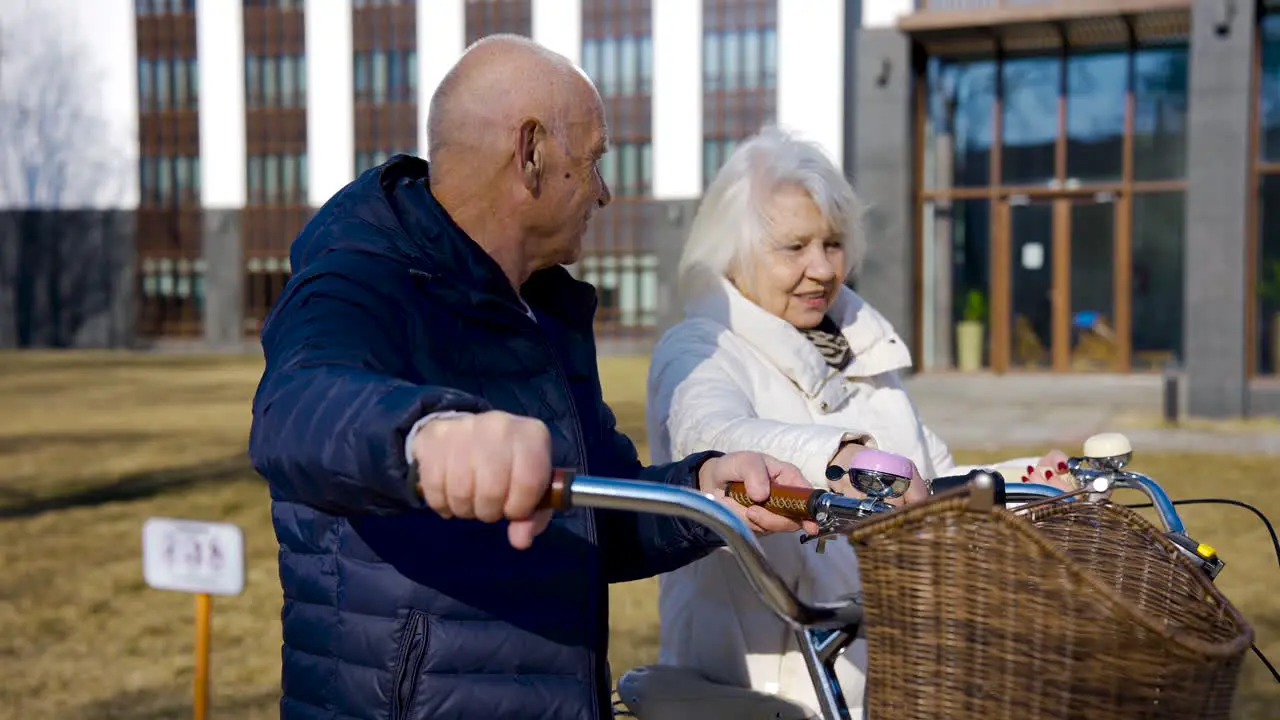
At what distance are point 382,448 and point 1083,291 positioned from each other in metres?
23.3

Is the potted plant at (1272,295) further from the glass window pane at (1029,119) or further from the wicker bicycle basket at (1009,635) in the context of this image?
the wicker bicycle basket at (1009,635)

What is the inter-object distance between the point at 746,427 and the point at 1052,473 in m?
0.66

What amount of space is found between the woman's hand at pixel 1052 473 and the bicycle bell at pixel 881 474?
957 millimetres

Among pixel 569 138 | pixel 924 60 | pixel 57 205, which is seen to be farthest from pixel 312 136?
pixel 569 138

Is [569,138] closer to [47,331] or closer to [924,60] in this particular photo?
[924,60]

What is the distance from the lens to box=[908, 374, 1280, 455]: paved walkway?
15.0 m

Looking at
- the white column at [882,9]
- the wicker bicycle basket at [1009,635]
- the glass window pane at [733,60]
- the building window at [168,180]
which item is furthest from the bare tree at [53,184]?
the wicker bicycle basket at [1009,635]

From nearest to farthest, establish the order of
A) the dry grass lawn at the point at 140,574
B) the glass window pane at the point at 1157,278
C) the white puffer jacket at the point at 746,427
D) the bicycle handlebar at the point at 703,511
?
the bicycle handlebar at the point at 703,511 < the white puffer jacket at the point at 746,427 < the dry grass lawn at the point at 140,574 < the glass window pane at the point at 1157,278

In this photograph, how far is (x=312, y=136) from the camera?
41.8 meters

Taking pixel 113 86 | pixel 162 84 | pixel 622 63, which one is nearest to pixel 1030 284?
pixel 622 63

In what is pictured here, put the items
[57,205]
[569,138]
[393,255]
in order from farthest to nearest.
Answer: [57,205]
[569,138]
[393,255]

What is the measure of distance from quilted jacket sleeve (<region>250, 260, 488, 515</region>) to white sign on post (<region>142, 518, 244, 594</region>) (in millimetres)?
2396

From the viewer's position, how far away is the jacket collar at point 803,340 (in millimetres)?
3189

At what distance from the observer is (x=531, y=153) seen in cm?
221
